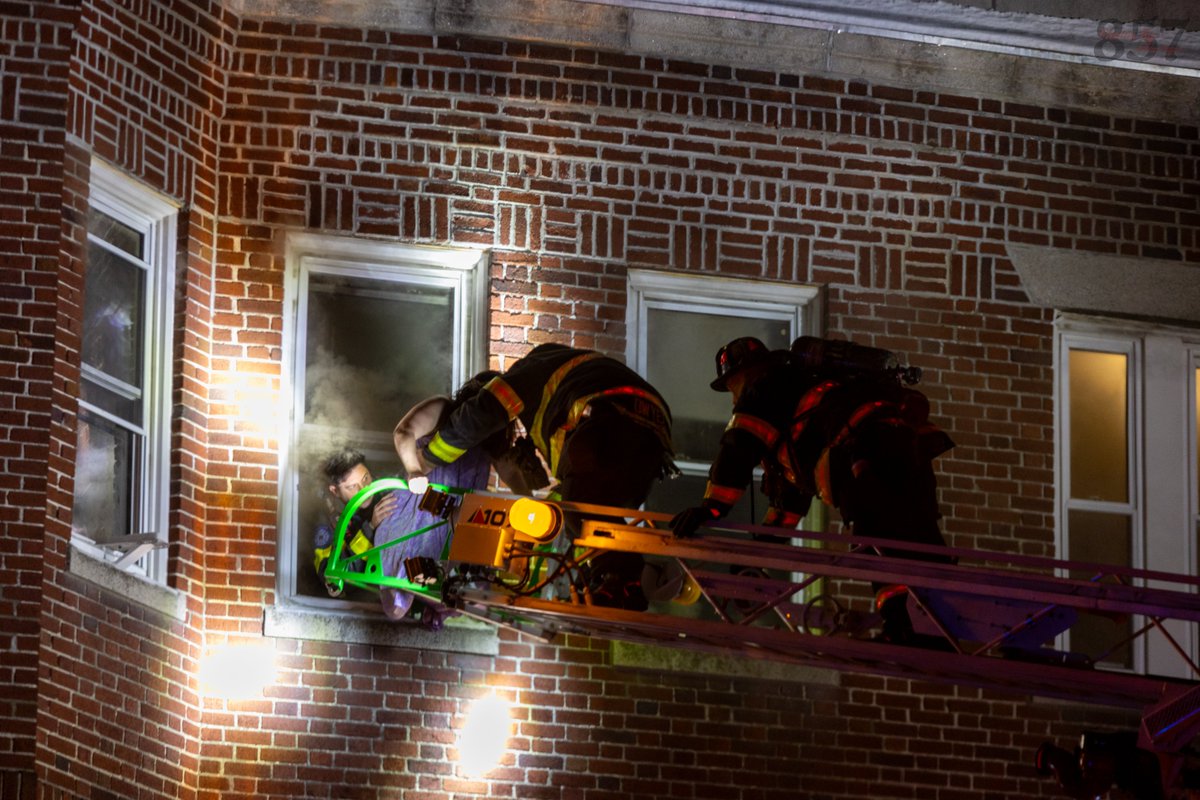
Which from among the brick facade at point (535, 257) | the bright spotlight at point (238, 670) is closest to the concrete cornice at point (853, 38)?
the brick facade at point (535, 257)

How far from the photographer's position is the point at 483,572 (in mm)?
10844

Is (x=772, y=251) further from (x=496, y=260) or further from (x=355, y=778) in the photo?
(x=355, y=778)

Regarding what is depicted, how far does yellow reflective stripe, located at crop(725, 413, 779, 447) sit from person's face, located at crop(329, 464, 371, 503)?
260 cm

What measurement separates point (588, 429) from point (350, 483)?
6.58 ft

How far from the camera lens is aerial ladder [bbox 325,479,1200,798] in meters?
9.66

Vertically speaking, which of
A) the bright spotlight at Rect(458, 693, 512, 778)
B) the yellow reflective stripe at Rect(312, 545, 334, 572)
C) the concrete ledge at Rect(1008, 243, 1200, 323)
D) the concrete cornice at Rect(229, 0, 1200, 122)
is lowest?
the bright spotlight at Rect(458, 693, 512, 778)

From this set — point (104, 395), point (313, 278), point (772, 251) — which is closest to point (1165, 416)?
point (772, 251)

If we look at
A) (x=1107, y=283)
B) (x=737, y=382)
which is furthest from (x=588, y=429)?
(x=1107, y=283)

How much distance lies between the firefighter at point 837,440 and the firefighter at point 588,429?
17.9 inches

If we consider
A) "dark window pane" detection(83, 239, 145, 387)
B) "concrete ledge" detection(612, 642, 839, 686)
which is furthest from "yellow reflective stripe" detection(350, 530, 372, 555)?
"concrete ledge" detection(612, 642, 839, 686)

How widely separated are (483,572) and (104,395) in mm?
2252

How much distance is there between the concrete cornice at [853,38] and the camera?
12.8 m

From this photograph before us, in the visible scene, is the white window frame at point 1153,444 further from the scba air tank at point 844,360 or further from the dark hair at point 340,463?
the dark hair at point 340,463

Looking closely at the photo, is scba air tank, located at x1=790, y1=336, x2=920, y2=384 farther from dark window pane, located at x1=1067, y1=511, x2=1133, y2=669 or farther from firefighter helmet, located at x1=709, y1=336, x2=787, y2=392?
dark window pane, located at x1=1067, y1=511, x2=1133, y2=669
